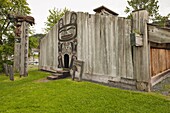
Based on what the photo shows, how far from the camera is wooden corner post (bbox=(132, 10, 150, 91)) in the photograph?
18.9ft

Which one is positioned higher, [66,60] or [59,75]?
[66,60]

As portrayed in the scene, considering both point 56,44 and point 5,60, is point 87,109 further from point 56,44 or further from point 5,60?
point 5,60

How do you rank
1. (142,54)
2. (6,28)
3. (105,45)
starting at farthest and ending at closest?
(6,28)
(105,45)
(142,54)

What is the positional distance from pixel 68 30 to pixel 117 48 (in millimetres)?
4872

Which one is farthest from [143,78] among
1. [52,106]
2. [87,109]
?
[52,106]

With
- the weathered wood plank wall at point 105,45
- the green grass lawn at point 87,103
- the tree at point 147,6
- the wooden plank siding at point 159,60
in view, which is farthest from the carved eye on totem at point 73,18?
the tree at point 147,6

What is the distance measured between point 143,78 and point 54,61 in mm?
8030

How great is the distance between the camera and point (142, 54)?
5.86 m

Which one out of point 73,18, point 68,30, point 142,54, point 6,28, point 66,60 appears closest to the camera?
point 142,54

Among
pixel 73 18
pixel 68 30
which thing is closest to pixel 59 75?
pixel 68 30

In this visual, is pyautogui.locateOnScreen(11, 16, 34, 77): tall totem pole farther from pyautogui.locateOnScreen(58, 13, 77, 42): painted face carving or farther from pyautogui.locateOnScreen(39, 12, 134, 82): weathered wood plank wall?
pyautogui.locateOnScreen(39, 12, 134, 82): weathered wood plank wall

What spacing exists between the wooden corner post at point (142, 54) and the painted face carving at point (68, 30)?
4894mm

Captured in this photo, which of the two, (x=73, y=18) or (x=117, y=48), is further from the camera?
(x=73, y=18)

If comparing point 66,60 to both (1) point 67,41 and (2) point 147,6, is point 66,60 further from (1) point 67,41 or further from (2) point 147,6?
(2) point 147,6
